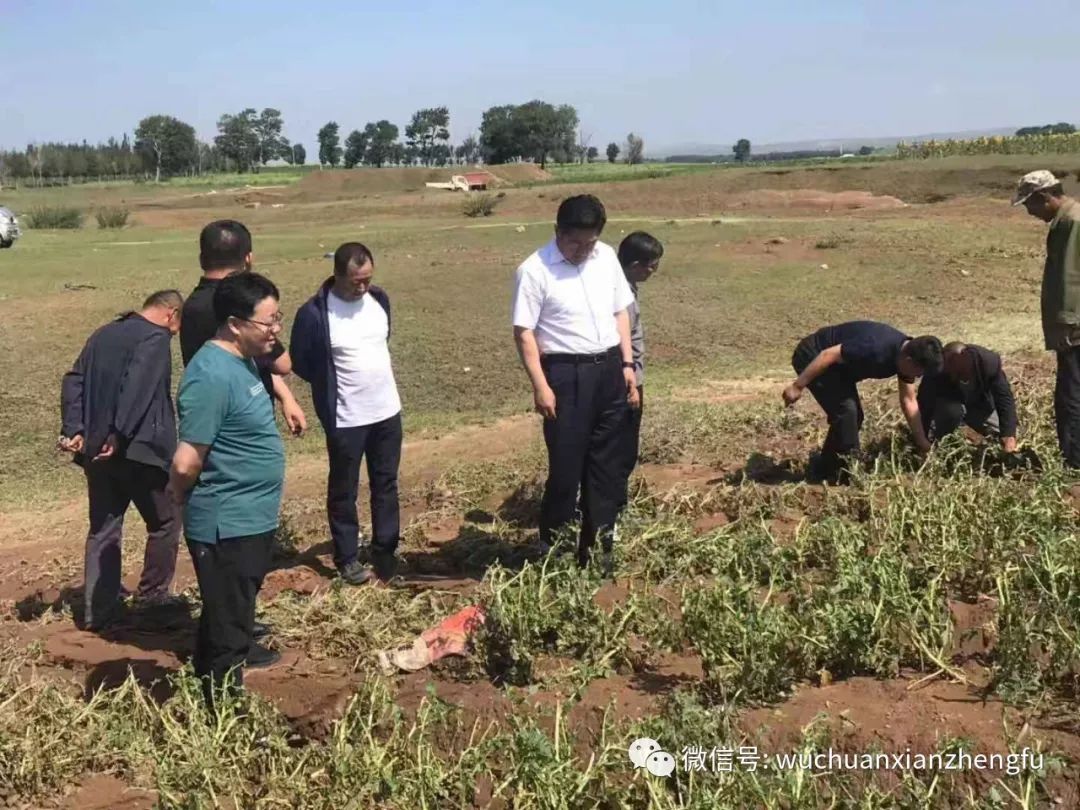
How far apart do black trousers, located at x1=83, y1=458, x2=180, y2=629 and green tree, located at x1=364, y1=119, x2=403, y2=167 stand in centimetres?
10167

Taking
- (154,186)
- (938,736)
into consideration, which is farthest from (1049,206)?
(154,186)

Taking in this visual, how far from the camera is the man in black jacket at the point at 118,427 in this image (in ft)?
14.8

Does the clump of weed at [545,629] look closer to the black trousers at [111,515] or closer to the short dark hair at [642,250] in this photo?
the black trousers at [111,515]

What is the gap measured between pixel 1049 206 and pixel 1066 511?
5.63 ft

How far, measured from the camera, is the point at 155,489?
4.67 meters

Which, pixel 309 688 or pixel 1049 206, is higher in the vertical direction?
pixel 1049 206

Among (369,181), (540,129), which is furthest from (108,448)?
(540,129)

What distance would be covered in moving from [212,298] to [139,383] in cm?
68

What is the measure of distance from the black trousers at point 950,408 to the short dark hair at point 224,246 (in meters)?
3.63

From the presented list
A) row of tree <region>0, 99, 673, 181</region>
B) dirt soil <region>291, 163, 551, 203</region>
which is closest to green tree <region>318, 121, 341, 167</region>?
row of tree <region>0, 99, 673, 181</region>

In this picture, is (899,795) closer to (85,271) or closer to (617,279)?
(617,279)

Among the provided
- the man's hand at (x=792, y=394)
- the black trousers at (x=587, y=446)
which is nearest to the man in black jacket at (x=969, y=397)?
the man's hand at (x=792, y=394)

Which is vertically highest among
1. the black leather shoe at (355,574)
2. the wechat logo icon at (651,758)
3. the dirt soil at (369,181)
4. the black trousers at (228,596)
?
the dirt soil at (369,181)

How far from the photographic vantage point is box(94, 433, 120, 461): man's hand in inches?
176
